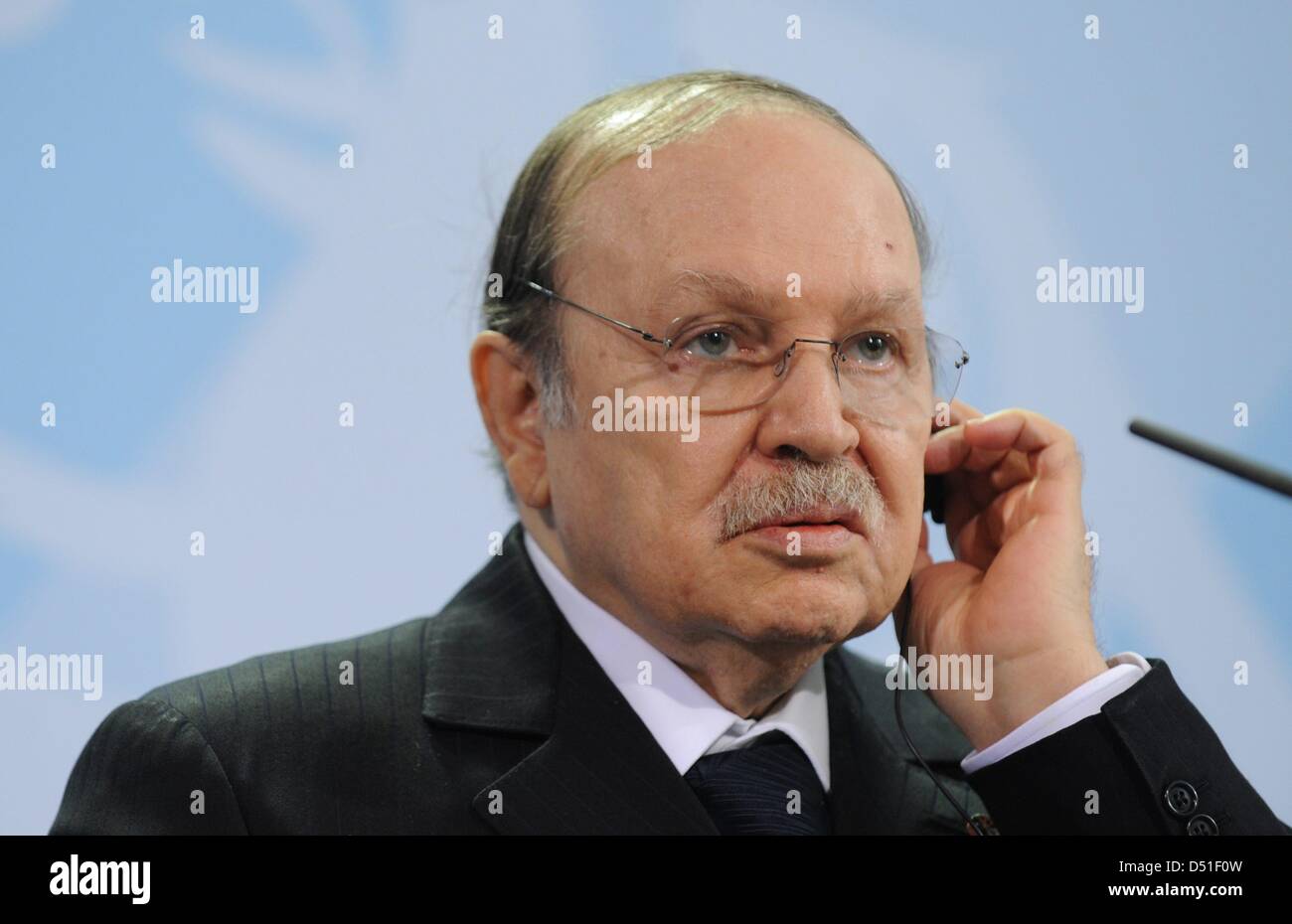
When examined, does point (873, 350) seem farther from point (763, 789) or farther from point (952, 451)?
point (763, 789)

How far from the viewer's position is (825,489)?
2.65 metres

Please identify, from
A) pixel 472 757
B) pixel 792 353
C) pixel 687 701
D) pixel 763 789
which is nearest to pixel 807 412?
pixel 792 353

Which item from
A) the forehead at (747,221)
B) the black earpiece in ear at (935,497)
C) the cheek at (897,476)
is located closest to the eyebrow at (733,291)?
the forehead at (747,221)

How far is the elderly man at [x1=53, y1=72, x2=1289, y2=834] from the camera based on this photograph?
2.64 metres

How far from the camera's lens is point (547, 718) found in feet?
8.92

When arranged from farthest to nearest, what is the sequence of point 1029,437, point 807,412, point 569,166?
point 1029,437 < point 569,166 < point 807,412

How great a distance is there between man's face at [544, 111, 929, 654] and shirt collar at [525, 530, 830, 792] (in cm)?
5

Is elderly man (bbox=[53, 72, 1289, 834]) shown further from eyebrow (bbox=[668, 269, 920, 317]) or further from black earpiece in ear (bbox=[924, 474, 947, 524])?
black earpiece in ear (bbox=[924, 474, 947, 524])

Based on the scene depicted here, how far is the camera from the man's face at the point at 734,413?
2.64 meters

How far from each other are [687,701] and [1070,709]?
0.62 m

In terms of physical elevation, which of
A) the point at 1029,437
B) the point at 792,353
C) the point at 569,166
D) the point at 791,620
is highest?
the point at 569,166
